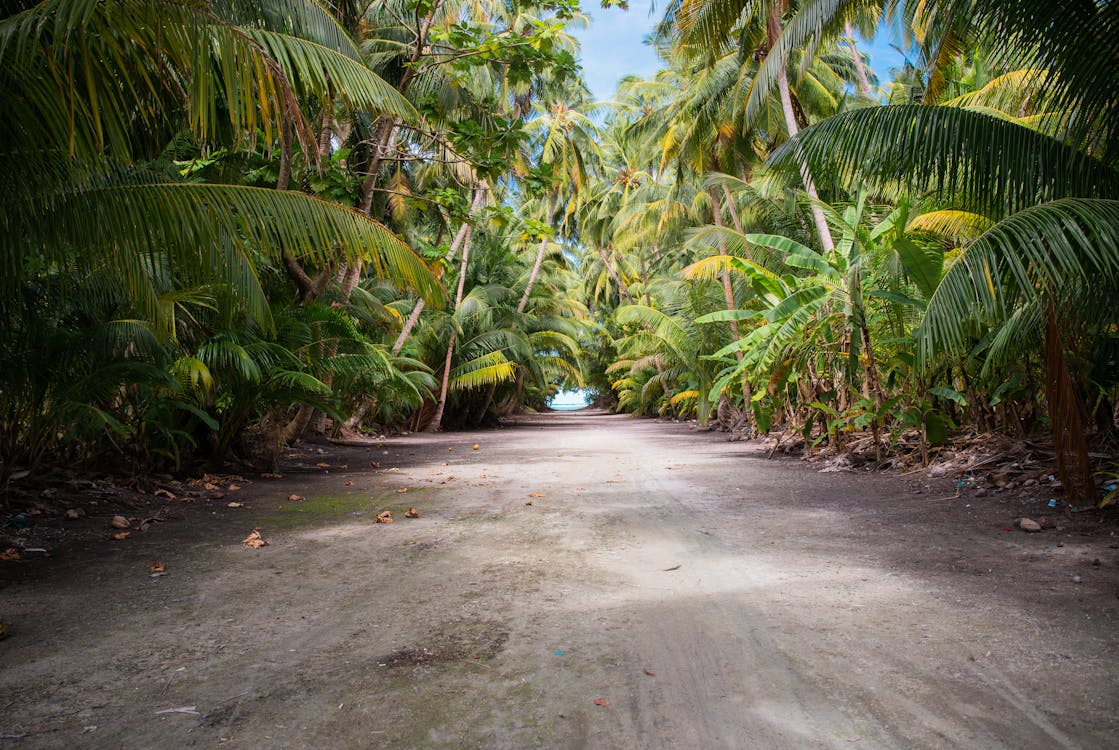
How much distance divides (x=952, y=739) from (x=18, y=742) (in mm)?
2535

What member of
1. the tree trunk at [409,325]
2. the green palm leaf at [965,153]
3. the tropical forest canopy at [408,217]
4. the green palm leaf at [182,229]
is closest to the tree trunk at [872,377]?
the tropical forest canopy at [408,217]

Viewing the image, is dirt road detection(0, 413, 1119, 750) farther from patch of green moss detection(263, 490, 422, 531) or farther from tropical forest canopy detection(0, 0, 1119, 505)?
tropical forest canopy detection(0, 0, 1119, 505)

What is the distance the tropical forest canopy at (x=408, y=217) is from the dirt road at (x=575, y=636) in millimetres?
1531

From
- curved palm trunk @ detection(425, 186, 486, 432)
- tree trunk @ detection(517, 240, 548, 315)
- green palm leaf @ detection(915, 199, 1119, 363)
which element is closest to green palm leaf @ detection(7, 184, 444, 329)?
green palm leaf @ detection(915, 199, 1119, 363)

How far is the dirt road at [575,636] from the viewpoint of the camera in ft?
6.02

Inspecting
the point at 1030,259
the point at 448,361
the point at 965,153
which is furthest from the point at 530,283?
the point at 1030,259

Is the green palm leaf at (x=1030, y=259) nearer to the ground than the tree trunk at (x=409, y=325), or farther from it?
nearer to the ground

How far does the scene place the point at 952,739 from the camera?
174cm

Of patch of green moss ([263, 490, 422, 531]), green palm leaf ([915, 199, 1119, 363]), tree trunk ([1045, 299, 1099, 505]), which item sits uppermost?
green palm leaf ([915, 199, 1119, 363])

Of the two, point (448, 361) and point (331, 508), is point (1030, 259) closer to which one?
point (331, 508)

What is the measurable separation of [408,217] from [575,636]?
563 inches

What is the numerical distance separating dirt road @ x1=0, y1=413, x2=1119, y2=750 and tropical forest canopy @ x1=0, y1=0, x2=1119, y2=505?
1.53m

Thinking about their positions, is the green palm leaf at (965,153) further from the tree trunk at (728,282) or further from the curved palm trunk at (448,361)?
the curved palm trunk at (448,361)

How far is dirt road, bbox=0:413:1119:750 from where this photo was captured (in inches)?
72.2
